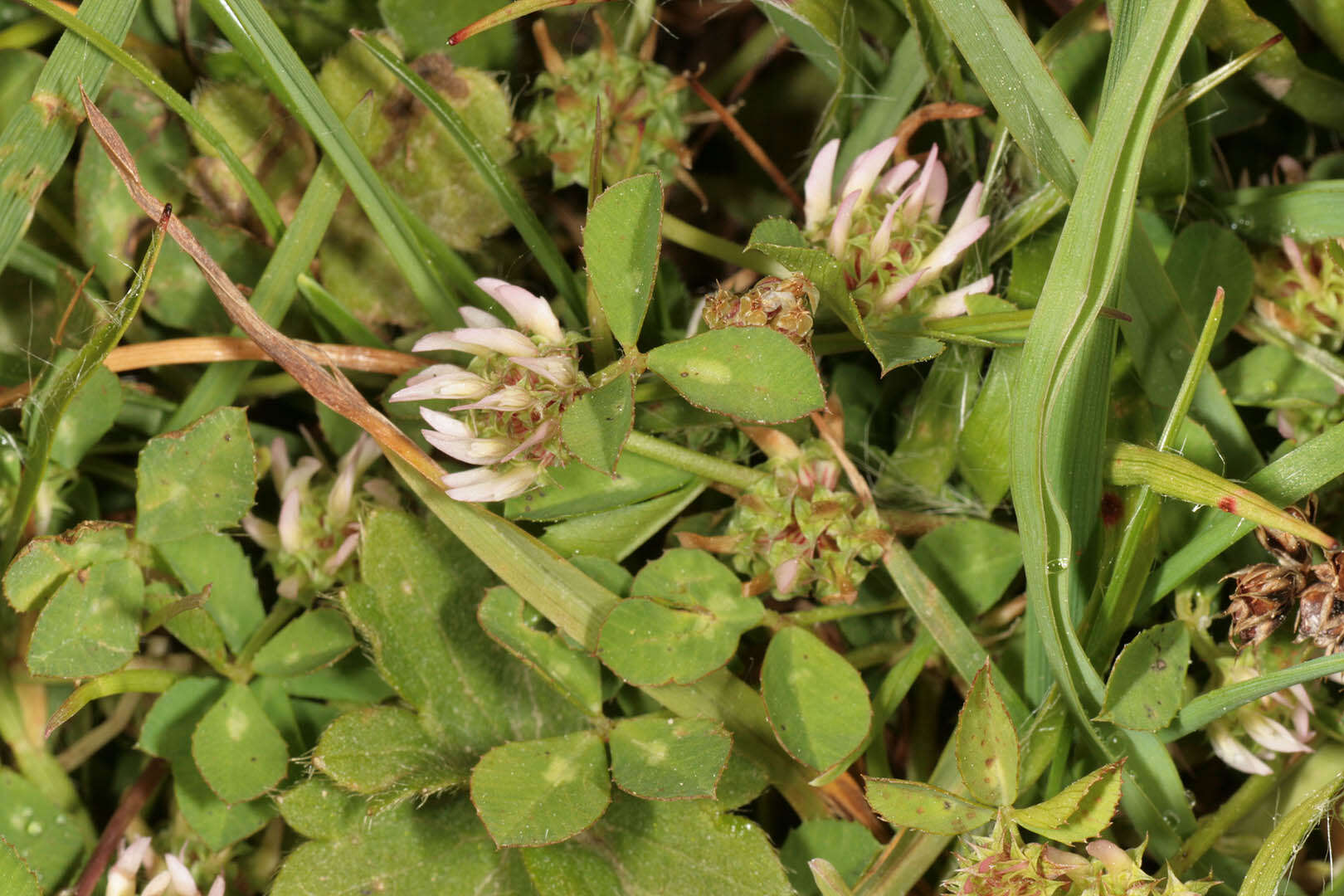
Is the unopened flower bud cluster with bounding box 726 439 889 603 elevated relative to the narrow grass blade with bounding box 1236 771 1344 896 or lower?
elevated

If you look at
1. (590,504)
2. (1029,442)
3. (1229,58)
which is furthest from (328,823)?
(1229,58)

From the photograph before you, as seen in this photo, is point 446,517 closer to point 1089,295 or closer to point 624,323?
point 624,323

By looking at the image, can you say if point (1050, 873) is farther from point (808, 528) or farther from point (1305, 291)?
point (1305, 291)

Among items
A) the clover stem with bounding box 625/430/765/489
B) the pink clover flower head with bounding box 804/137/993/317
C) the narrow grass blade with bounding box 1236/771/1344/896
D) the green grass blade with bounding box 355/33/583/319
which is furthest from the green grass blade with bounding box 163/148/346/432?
→ the narrow grass blade with bounding box 1236/771/1344/896

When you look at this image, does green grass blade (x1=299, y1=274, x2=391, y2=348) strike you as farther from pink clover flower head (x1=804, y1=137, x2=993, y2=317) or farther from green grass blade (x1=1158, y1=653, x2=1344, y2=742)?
green grass blade (x1=1158, y1=653, x2=1344, y2=742)

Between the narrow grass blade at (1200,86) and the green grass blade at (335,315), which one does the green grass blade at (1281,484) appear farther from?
the green grass blade at (335,315)

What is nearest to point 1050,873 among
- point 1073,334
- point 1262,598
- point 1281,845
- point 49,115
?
point 1281,845
